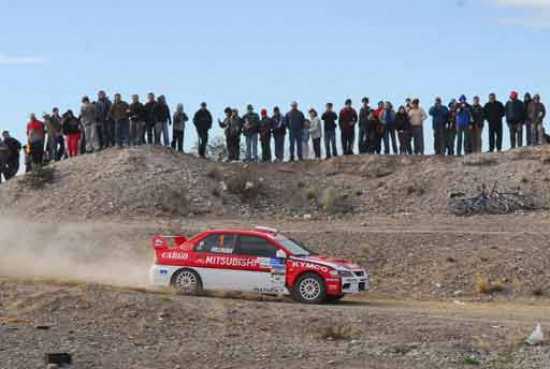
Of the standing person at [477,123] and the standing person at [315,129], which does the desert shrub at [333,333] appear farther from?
the standing person at [315,129]

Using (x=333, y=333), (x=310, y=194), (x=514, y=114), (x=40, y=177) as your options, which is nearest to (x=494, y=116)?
(x=514, y=114)

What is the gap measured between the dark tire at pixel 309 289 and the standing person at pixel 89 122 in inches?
623

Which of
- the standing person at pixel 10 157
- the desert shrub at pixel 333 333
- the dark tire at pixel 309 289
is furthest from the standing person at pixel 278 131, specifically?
the desert shrub at pixel 333 333

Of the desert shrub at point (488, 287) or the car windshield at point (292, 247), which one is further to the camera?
the desert shrub at point (488, 287)

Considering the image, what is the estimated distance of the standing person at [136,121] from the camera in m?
39.1

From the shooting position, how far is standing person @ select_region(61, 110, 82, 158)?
132ft

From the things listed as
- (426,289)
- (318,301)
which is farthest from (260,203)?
(318,301)

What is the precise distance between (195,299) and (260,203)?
15.0 metres

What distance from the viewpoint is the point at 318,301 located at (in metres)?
25.3

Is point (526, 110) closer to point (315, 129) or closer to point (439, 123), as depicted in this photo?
point (439, 123)

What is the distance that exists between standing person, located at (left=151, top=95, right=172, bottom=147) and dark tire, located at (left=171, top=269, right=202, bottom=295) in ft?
45.2

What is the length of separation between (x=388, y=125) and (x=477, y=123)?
2.81 meters

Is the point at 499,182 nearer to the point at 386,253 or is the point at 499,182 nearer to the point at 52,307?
the point at 386,253

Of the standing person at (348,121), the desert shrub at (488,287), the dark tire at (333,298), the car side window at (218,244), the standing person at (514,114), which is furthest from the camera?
the standing person at (348,121)
